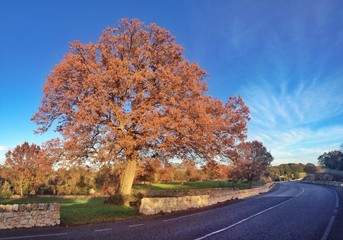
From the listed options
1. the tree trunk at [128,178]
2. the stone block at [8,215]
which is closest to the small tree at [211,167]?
the tree trunk at [128,178]

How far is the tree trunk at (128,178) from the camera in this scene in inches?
947

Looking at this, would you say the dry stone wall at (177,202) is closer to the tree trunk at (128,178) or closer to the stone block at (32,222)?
the tree trunk at (128,178)

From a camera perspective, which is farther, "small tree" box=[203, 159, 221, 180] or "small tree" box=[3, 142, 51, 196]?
"small tree" box=[3, 142, 51, 196]

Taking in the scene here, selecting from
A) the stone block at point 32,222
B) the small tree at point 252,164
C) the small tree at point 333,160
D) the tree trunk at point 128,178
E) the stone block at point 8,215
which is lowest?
the stone block at point 32,222

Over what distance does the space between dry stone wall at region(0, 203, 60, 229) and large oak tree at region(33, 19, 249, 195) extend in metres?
6.50

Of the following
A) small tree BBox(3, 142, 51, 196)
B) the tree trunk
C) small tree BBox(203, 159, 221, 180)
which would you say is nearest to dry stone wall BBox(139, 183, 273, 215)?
small tree BBox(203, 159, 221, 180)

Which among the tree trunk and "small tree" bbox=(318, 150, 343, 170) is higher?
"small tree" bbox=(318, 150, 343, 170)

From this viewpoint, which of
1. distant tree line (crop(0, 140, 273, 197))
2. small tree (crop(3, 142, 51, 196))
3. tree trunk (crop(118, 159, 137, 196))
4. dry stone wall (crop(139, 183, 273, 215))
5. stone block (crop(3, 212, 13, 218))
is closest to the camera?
stone block (crop(3, 212, 13, 218))

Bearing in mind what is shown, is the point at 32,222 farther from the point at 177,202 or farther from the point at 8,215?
the point at 177,202

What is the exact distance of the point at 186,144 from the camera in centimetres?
2361

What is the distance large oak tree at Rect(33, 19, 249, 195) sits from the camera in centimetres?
2089

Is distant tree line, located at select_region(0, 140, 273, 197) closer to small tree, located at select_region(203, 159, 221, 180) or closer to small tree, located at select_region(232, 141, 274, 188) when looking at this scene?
small tree, located at select_region(232, 141, 274, 188)

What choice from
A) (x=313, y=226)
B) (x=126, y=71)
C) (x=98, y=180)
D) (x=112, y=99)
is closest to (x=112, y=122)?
(x=112, y=99)

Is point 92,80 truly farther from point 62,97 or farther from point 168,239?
point 168,239
